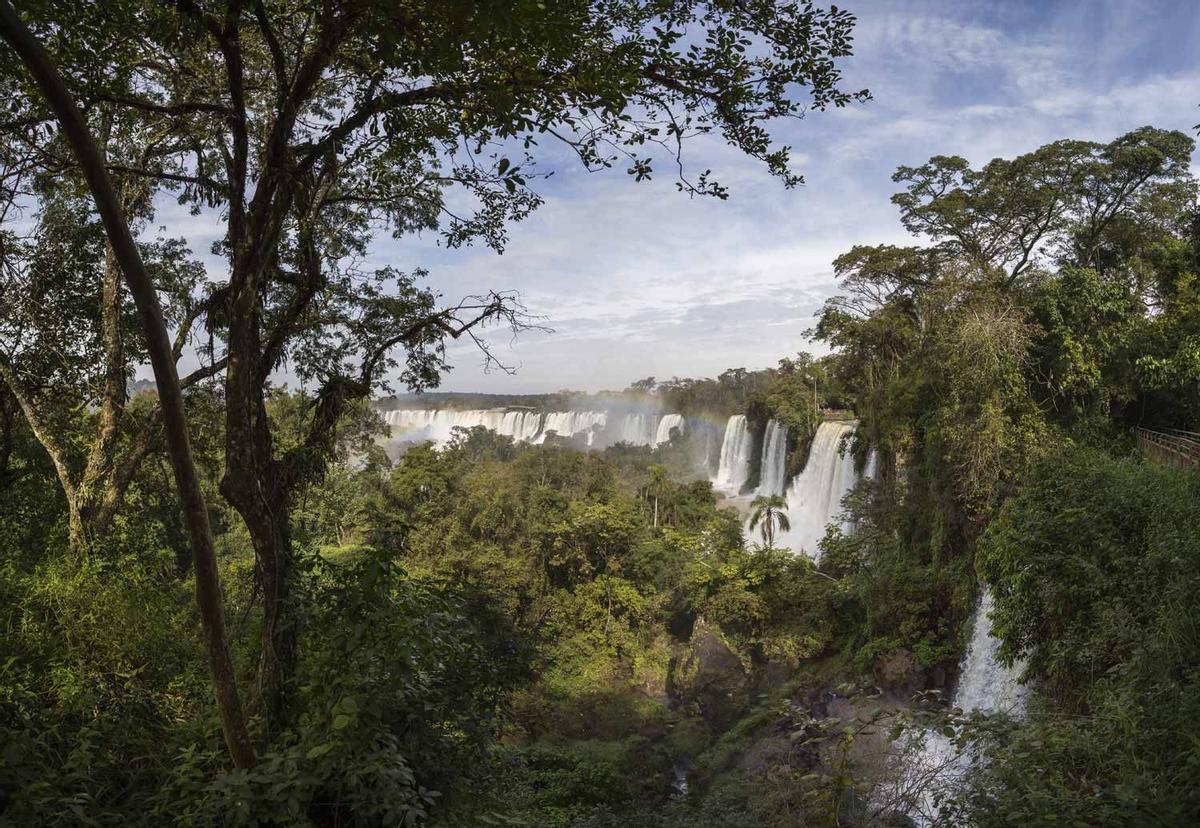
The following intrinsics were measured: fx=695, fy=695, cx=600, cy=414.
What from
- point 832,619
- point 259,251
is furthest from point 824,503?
point 259,251

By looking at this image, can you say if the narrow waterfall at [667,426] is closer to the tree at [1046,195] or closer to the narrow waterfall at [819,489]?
the narrow waterfall at [819,489]

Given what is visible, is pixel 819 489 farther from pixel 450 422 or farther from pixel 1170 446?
pixel 450 422

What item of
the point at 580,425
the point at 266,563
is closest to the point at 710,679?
the point at 266,563

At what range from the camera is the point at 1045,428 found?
11508mm

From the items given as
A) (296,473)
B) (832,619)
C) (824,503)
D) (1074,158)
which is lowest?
(832,619)

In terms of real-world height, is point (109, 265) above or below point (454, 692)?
above

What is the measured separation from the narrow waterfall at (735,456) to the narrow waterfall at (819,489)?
22.7ft

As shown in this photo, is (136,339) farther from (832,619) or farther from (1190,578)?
(832,619)

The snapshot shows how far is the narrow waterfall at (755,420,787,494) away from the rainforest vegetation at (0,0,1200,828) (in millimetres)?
10292

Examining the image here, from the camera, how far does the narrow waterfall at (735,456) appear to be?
3406 cm

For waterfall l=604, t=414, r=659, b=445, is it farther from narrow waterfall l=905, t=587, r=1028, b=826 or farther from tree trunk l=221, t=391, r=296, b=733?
tree trunk l=221, t=391, r=296, b=733

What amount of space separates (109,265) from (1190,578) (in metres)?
10.0

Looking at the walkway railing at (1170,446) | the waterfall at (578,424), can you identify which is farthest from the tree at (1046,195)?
the waterfall at (578,424)

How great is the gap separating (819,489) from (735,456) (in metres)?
11.3
